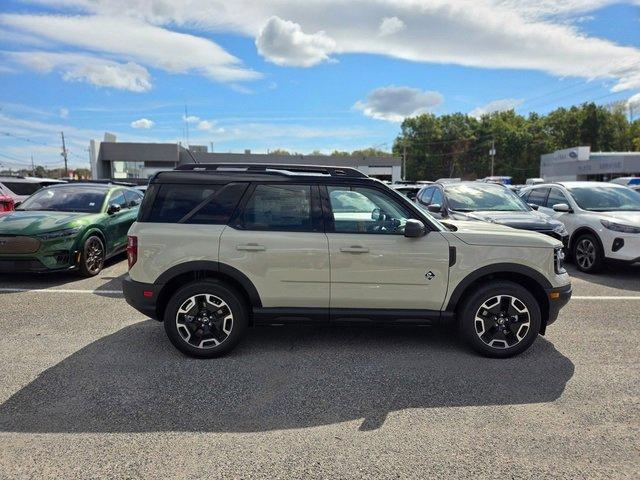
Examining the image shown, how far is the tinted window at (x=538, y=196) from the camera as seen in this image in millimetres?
10294

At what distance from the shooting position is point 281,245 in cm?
415

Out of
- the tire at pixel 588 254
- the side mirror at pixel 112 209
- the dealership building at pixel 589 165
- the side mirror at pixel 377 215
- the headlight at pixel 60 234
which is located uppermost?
the dealership building at pixel 589 165

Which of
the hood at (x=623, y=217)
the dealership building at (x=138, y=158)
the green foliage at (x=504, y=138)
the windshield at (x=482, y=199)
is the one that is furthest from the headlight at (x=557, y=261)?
the green foliage at (x=504, y=138)

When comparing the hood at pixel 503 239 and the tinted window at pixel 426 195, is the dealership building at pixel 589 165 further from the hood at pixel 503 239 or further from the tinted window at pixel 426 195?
the hood at pixel 503 239

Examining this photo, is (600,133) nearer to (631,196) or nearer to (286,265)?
(631,196)

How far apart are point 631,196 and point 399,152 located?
95.5 m

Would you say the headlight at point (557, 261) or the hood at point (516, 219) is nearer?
the headlight at point (557, 261)

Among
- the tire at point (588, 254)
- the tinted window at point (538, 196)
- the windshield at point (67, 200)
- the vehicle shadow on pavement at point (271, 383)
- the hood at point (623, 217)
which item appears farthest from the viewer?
the tinted window at point (538, 196)

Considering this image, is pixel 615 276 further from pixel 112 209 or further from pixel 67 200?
pixel 67 200

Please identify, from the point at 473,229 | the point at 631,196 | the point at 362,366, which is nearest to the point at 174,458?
the point at 362,366

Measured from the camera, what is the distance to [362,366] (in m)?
4.11

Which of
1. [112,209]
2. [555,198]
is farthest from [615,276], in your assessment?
[112,209]

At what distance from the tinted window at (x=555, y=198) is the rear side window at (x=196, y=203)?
788cm

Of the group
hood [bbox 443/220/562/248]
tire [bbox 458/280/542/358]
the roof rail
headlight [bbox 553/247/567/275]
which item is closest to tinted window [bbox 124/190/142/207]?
the roof rail
